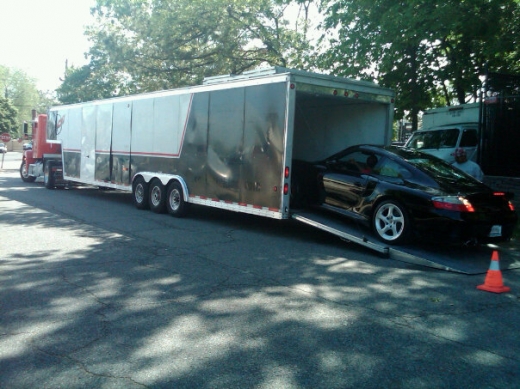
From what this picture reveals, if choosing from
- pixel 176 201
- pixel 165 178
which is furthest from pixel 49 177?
pixel 176 201

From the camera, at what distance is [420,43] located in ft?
49.9

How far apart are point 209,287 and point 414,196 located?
3.73 metres

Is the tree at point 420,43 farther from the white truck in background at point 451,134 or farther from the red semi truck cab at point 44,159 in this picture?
the red semi truck cab at point 44,159

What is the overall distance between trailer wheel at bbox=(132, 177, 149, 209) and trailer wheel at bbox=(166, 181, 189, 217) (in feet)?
3.32

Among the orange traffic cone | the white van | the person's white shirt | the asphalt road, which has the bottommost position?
the asphalt road

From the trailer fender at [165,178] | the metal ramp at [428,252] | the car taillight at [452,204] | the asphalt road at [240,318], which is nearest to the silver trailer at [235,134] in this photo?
the trailer fender at [165,178]

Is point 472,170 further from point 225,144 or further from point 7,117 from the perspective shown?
point 7,117

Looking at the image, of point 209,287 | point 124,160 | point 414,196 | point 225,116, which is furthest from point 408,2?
point 209,287

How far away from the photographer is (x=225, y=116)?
11.3 metres

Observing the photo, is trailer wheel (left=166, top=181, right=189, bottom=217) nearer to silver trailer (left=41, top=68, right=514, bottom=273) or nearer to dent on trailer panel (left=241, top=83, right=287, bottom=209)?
silver trailer (left=41, top=68, right=514, bottom=273)

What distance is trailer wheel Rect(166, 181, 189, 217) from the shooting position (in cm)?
1265

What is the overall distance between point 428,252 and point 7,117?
292 ft

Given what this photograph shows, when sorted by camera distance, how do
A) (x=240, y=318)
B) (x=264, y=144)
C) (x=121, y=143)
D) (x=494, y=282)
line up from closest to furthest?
(x=240, y=318)
(x=494, y=282)
(x=264, y=144)
(x=121, y=143)

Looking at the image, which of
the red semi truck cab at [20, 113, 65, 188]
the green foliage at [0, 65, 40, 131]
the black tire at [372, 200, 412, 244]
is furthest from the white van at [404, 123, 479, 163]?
the green foliage at [0, 65, 40, 131]
